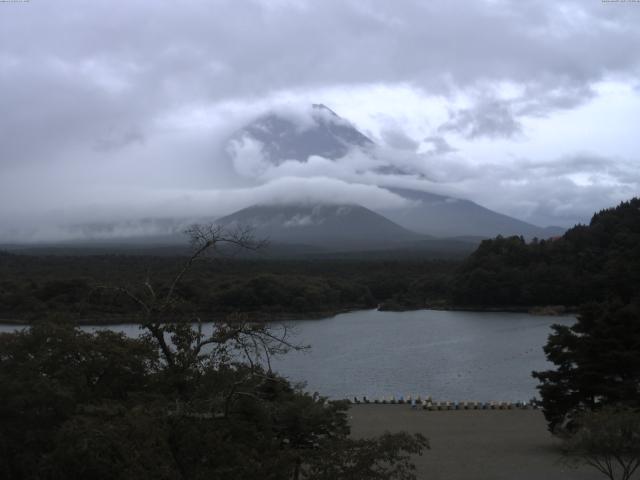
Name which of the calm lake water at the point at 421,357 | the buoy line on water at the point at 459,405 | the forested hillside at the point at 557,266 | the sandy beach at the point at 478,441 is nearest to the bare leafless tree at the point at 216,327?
the sandy beach at the point at 478,441

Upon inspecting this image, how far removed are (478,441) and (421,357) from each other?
12631mm

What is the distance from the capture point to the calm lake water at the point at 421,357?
63.9 ft

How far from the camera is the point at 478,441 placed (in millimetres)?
12367

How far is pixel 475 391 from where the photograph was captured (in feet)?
61.6

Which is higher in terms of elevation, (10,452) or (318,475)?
(318,475)

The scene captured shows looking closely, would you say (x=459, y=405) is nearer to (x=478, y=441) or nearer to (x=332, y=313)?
(x=478, y=441)

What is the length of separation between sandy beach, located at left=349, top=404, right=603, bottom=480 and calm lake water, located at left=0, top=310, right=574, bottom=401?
2.95 m

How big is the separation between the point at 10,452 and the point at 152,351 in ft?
5.45

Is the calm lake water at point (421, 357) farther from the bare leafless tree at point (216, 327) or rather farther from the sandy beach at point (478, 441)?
the bare leafless tree at point (216, 327)

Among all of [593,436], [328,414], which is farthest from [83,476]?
[593,436]

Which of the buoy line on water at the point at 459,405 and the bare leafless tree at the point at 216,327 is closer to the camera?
the bare leafless tree at the point at 216,327

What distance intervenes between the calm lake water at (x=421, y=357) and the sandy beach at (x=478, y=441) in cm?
295

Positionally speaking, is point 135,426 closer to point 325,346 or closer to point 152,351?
point 152,351

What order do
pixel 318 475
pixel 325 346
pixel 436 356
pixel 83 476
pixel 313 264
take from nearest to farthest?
pixel 318 475 → pixel 83 476 → pixel 436 356 → pixel 325 346 → pixel 313 264
